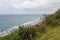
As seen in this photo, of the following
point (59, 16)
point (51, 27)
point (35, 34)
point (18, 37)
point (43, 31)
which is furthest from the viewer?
point (59, 16)

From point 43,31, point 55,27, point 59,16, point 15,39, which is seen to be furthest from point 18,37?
point 59,16

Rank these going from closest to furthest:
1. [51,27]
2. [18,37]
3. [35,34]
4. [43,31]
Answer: [18,37] < [35,34] < [43,31] < [51,27]

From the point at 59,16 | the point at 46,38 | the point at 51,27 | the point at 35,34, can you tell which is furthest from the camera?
the point at 59,16

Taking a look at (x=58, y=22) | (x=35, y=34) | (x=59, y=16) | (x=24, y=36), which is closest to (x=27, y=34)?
(x=24, y=36)

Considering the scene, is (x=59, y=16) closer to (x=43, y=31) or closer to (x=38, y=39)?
(x=43, y=31)

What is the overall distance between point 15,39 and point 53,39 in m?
3.46

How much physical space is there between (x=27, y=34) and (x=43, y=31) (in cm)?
455

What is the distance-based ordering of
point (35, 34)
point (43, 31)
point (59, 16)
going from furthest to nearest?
point (59, 16)
point (43, 31)
point (35, 34)

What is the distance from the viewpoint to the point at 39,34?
62.1ft

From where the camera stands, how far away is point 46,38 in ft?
54.2

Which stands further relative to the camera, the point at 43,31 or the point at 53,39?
the point at 43,31

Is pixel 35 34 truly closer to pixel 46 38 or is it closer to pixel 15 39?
pixel 46 38

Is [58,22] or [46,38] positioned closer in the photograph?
[46,38]

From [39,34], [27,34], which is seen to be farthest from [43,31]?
[27,34]
